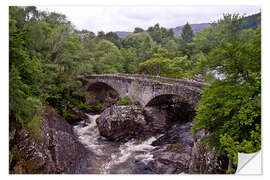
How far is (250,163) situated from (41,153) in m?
5.21

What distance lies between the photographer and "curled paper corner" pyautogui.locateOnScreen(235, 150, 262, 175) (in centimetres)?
349

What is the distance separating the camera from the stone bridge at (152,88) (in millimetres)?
7605

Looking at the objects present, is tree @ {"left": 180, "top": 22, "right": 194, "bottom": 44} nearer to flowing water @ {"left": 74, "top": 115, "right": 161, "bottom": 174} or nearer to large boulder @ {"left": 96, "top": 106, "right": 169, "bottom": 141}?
large boulder @ {"left": 96, "top": 106, "right": 169, "bottom": 141}

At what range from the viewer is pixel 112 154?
8.10 meters

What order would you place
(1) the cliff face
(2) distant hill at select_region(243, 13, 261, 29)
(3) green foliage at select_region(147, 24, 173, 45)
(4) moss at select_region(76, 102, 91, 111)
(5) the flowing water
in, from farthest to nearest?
(3) green foliage at select_region(147, 24, 173, 45)
(4) moss at select_region(76, 102, 91, 111)
(5) the flowing water
(1) the cliff face
(2) distant hill at select_region(243, 13, 261, 29)

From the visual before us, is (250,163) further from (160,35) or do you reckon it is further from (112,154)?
Answer: (160,35)

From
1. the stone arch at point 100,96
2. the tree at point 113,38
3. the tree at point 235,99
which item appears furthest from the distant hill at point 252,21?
the tree at point 113,38

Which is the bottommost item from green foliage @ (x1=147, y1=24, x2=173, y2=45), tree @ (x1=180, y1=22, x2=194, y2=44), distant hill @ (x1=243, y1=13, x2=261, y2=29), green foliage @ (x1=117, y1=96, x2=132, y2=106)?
green foliage @ (x1=117, y1=96, x2=132, y2=106)

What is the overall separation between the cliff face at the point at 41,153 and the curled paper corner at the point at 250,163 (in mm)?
4540

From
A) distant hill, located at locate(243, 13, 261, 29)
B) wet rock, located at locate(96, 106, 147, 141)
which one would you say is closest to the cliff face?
wet rock, located at locate(96, 106, 147, 141)

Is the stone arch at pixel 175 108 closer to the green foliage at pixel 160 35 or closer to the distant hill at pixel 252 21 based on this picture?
the distant hill at pixel 252 21

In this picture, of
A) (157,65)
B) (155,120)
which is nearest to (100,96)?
(157,65)

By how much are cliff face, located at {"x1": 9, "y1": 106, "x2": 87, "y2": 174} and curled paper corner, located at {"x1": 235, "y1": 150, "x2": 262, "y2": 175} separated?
4540mm
